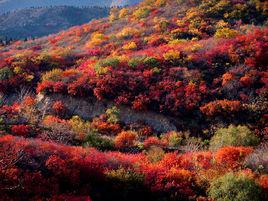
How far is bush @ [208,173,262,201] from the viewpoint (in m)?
14.8

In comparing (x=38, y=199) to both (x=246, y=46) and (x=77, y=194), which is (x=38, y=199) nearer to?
(x=77, y=194)

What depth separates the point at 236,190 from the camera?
15.1 m

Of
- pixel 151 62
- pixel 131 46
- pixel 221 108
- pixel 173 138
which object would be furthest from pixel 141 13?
pixel 173 138

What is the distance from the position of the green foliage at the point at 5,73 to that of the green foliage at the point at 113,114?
13089 mm

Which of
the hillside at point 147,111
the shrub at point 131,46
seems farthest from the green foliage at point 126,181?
the shrub at point 131,46

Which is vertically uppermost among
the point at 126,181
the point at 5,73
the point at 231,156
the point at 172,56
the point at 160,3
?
the point at 160,3

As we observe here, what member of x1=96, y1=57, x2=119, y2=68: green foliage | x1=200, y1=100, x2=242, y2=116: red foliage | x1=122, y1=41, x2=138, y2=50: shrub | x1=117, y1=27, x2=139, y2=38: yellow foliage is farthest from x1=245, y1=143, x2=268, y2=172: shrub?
x1=117, y1=27, x2=139, y2=38: yellow foliage

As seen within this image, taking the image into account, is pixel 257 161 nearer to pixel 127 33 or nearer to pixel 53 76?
pixel 53 76

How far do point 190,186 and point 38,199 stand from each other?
6271 mm

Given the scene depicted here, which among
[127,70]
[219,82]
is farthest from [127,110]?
[219,82]

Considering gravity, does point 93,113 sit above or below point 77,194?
below

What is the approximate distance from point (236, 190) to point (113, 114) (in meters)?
18.9

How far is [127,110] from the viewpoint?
1323 inches

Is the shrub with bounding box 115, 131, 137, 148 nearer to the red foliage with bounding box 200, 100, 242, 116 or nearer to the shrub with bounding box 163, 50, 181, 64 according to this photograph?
the red foliage with bounding box 200, 100, 242, 116
